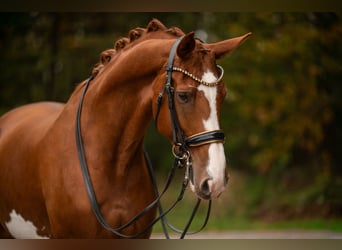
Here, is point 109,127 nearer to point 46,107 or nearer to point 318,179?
point 46,107

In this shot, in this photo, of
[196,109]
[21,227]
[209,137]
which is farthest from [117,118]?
[21,227]

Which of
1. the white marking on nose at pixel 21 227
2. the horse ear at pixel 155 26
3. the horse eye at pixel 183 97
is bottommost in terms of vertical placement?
the white marking on nose at pixel 21 227

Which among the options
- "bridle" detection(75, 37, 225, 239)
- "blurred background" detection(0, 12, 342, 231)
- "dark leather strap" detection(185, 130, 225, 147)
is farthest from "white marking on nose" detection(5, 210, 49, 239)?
"blurred background" detection(0, 12, 342, 231)

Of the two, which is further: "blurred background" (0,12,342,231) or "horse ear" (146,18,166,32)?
"blurred background" (0,12,342,231)

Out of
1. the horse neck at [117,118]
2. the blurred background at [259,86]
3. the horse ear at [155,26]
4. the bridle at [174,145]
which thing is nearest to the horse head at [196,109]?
the bridle at [174,145]

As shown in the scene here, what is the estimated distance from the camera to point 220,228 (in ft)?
30.9

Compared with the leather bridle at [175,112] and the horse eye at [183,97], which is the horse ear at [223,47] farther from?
the horse eye at [183,97]

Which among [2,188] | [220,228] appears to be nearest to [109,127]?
[2,188]

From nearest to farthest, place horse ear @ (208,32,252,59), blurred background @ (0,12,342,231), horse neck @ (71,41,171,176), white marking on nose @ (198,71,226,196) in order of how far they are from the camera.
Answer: white marking on nose @ (198,71,226,196) < horse ear @ (208,32,252,59) < horse neck @ (71,41,171,176) < blurred background @ (0,12,342,231)

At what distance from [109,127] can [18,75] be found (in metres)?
7.46

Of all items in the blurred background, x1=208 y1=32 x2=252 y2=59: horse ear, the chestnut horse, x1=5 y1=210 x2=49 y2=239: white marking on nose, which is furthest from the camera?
the blurred background

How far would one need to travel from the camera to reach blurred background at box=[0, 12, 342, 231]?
10055 mm

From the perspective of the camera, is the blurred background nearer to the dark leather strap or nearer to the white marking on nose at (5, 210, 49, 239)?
the white marking on nose at (5, 210, 49, 239)

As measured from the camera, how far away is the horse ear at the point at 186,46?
2.85 meters
